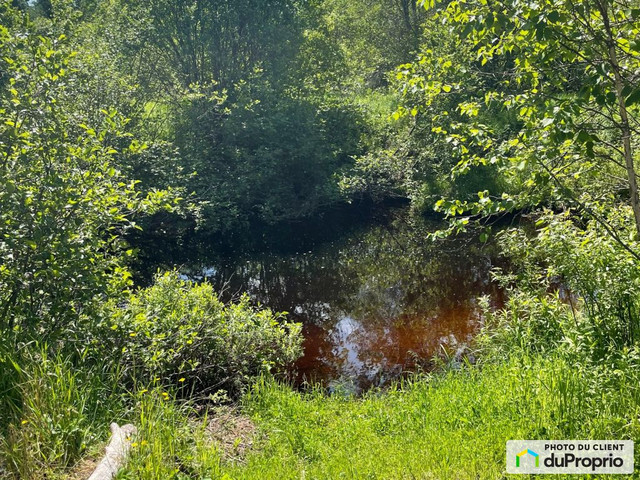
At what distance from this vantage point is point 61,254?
472 centimetres

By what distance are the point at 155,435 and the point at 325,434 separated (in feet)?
6.06

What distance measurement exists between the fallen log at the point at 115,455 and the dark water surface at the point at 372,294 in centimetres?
362

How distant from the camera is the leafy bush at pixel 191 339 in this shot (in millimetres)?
5461

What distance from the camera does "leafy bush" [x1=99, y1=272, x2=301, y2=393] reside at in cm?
546

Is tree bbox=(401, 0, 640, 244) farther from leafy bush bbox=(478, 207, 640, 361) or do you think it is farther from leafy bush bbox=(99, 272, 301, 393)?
leafy bush bbox=(99, 272, 301, 393)

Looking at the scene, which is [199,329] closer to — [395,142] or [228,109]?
[228,109]

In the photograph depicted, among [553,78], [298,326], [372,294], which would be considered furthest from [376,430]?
[372,294]

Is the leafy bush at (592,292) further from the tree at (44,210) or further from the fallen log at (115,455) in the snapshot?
the tree at (44,210)

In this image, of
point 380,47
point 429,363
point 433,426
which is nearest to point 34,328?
point 433,426

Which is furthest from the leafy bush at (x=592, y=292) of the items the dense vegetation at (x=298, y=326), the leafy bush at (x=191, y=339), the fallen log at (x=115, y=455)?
the fallen log at (x=115, y=455)

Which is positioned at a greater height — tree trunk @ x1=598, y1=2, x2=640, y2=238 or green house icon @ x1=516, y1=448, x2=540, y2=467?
tree trunk @ x1=598, y1=2, x2=640, y2=238

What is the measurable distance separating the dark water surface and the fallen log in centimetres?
362

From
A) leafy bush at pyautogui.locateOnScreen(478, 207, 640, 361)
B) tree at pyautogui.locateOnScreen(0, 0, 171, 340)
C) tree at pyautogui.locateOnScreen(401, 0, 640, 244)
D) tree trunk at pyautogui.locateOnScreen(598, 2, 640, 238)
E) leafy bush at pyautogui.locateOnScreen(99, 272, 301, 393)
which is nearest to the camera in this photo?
tree at pyautogui.locateOnScreen(401, 0, 640, 244)

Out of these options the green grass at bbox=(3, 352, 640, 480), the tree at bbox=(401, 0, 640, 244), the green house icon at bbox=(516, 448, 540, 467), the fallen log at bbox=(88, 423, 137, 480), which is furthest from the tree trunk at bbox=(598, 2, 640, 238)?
the fallen log at bbox=(88, 423, 137, 480)
